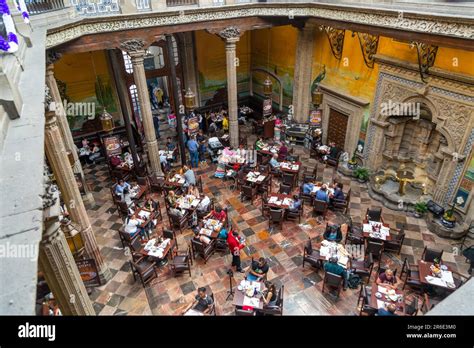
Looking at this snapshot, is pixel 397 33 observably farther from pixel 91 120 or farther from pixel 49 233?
pixel 91 120

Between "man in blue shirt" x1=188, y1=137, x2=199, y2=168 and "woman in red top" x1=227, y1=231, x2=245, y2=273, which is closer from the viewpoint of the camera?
"woman in red top" x1=227, y1=231, x2=245, y2=273

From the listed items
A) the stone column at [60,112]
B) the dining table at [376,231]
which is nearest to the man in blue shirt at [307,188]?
the dining table at [376,231]

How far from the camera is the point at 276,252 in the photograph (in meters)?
9.39

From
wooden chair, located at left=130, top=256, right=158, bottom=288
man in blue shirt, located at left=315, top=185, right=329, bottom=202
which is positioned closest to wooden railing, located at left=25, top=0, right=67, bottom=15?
wooden chair, located at left=130, top=256, right=158, bottom=288

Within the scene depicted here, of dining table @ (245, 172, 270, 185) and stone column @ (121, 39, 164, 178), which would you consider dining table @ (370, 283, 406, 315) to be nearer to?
dining table @ (245, 172, 270, 185)

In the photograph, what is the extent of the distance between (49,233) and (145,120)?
8.29 m

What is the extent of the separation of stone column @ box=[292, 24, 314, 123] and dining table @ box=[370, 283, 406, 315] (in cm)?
975

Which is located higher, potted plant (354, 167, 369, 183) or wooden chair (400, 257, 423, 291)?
wooden chair (400, 257, 423, 291)

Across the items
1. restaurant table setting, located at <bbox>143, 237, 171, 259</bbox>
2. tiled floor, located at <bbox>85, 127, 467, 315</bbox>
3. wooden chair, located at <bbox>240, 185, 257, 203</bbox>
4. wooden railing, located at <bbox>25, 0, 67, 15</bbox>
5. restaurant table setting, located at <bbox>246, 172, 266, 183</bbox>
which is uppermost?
wooden railing, located at <bbox>25, 0, 67, 15</bbox>

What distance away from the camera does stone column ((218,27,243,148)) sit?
1253 centimetres

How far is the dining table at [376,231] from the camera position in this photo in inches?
347

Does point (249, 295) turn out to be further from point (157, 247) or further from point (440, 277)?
point (440, 277)

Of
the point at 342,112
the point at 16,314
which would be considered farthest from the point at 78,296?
the point at 342,112

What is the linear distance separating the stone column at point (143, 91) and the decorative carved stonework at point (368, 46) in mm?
7597
